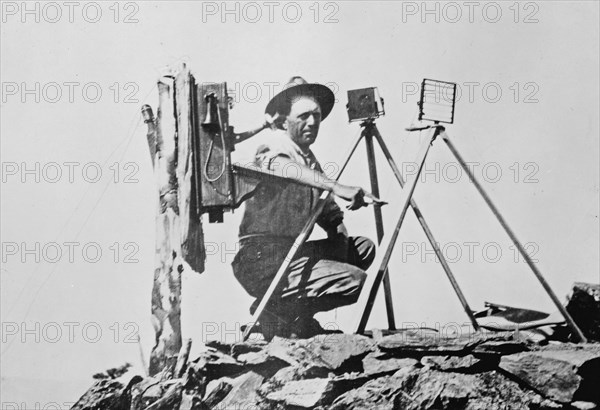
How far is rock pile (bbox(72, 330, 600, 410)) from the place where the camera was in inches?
175

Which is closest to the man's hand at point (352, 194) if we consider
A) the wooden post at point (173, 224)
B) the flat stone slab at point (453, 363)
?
the wooden post at point (173, 224)

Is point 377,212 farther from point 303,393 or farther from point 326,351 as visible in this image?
point 303,393

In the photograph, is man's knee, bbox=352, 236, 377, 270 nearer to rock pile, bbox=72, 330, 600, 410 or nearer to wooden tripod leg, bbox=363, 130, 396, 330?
wooden tripod leg, bbox=363, 130, 396, 330

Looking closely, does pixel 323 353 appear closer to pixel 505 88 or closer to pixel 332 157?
pixel 332 157

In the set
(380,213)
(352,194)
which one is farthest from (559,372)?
→ (352,194)

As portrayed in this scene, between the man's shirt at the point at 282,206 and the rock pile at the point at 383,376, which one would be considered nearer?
the rock pile at the point at 383,376

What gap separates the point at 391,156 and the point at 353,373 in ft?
5.01

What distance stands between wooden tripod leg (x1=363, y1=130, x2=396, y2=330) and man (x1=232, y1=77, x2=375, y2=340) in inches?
5.7

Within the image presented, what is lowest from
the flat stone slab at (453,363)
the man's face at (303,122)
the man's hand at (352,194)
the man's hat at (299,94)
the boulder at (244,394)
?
the boulder at (244,394)

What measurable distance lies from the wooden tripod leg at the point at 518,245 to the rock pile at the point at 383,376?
0.19 m

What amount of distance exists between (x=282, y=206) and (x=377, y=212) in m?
0.66

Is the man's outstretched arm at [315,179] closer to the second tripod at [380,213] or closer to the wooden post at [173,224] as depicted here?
the second tripod at [380,213]

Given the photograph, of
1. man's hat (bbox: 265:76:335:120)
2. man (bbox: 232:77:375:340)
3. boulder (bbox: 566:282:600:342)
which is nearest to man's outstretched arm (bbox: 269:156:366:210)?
man (bbox: 232:77:375:340)

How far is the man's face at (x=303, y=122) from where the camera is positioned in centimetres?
511
